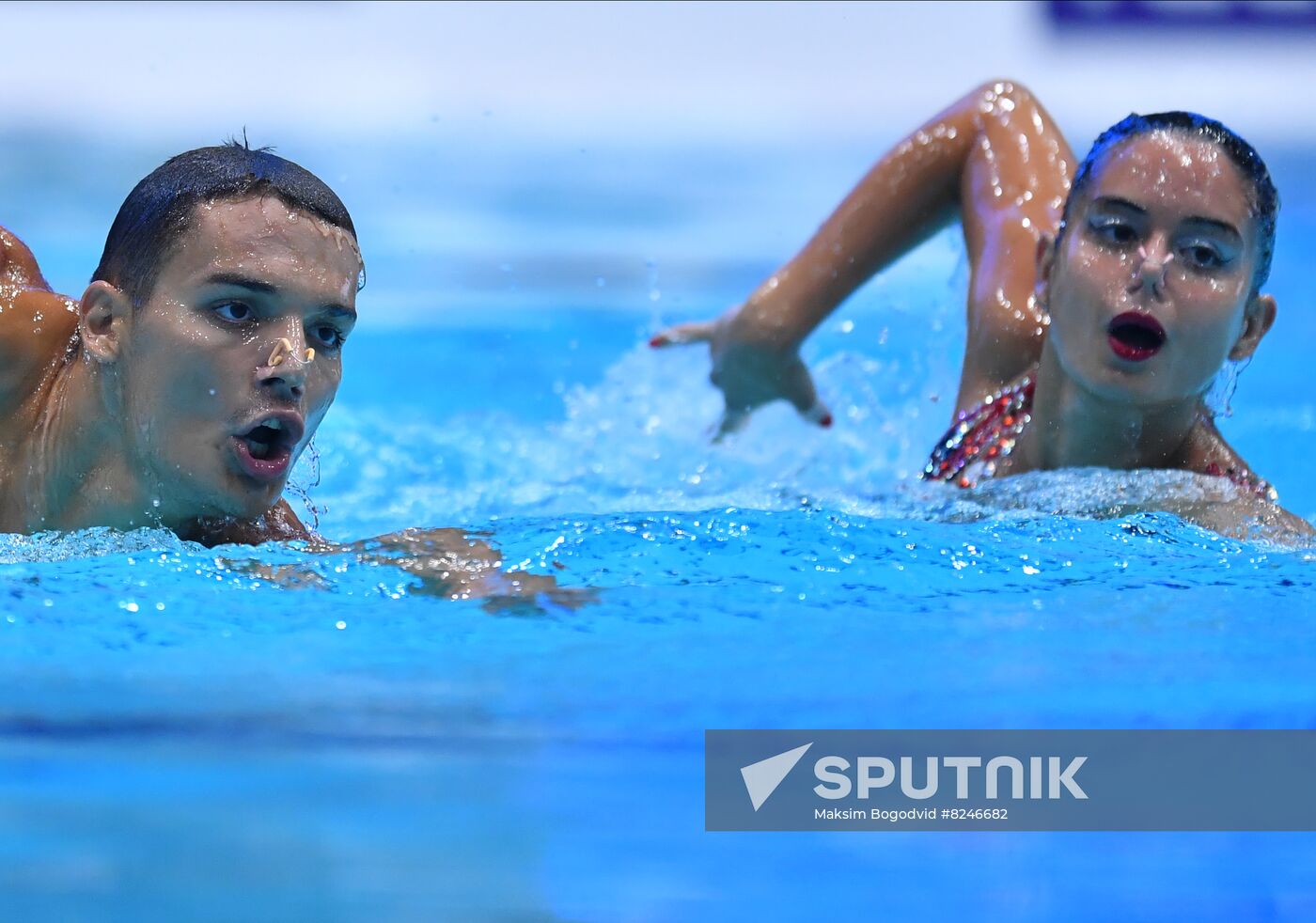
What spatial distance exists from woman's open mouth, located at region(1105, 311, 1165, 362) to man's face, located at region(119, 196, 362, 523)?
1.19 m

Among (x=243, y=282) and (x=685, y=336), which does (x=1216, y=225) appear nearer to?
(x=685, y=336)

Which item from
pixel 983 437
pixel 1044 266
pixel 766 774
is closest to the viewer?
pixel 766 774

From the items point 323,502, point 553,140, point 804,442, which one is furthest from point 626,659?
point 553,140

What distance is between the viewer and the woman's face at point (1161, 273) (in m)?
2.59

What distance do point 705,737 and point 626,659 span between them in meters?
0.18

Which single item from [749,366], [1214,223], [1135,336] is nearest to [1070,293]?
[1135,336]

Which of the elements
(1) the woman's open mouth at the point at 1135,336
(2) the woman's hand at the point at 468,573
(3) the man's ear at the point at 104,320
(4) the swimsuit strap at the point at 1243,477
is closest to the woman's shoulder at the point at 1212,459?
(4) the swimsuit strap at the point at 1243,477

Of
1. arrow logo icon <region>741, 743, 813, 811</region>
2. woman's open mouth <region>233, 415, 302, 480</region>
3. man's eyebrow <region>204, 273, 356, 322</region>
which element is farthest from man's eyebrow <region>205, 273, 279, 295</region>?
arrow logo icon <region>741, 743, 813, 811</region>

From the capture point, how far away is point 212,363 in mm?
2021

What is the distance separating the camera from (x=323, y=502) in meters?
3.49

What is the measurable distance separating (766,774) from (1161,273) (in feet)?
4.33

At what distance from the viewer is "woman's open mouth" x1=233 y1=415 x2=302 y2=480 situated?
2.04 meters

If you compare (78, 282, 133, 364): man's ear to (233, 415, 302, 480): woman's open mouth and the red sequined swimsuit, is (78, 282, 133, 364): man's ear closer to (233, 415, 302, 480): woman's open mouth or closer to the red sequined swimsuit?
(233, 415, 302, 480): woman's open mouth

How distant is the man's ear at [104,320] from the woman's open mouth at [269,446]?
0.21m
